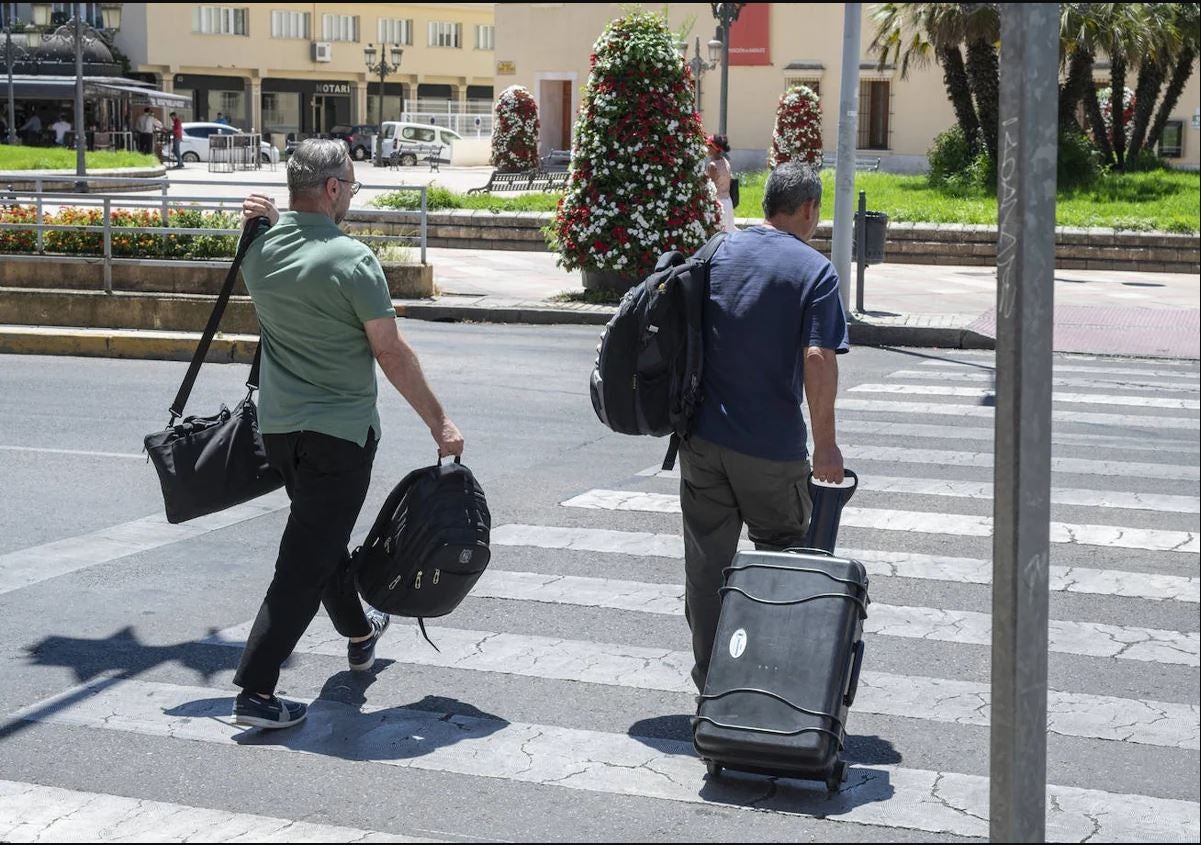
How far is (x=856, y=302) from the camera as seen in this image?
17484mm

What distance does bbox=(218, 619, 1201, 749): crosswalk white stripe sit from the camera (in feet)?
16.6

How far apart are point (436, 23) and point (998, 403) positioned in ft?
257

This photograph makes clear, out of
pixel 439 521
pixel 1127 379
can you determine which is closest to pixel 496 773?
pixel 439 521

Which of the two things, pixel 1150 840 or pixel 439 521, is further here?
pixel 439 521

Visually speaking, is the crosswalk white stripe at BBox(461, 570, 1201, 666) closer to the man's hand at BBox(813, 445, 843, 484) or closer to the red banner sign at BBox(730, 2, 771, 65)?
the man's hand at BBox(813, 445, 843, 484)

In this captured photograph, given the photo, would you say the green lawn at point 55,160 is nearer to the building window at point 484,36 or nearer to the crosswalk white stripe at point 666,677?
the building window at point 484,36

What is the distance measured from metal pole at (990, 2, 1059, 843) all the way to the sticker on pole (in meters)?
1.94

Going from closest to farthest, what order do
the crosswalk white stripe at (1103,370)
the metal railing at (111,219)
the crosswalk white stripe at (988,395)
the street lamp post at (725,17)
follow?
the crosswalk white stripe at (988,395) → the crosswalk white stripe at (1103,370) → the metal railing at (111,219) → the street lamp post at (725,17)

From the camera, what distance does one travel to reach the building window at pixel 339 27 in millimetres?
76375

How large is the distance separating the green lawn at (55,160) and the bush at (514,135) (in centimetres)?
1126

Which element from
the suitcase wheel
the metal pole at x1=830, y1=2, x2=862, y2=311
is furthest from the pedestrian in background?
the suitcase wheel

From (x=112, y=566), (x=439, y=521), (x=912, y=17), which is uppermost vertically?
(x=912, y=17)

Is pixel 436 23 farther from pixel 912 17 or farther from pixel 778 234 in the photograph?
pixel 778 234

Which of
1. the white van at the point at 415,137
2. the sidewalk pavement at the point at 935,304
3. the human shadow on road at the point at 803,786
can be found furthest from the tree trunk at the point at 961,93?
the human shadow on road at the point at 803,786
